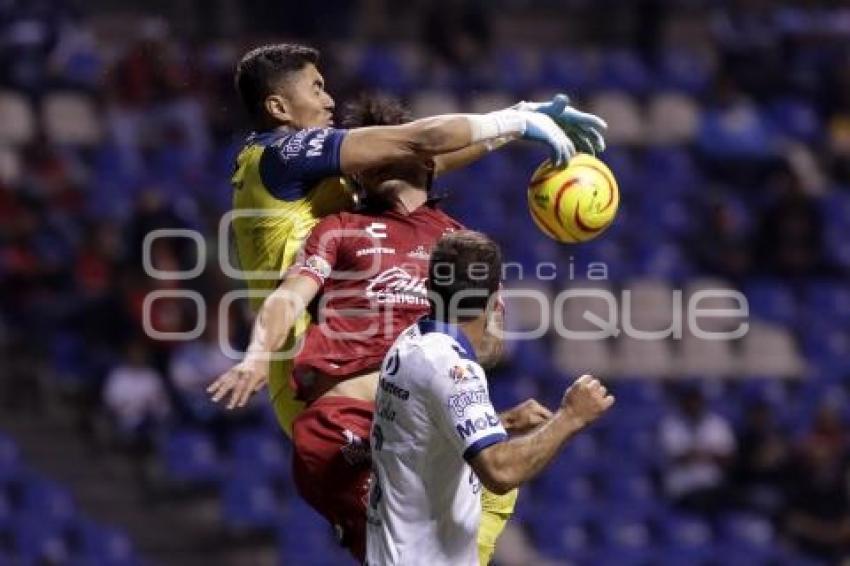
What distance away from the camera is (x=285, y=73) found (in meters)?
7.76

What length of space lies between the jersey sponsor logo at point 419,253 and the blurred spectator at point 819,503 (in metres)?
8.25

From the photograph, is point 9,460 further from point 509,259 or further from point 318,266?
point 318,266

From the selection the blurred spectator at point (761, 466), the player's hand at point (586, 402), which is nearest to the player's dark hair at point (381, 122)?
the player's hand at point (586, 402)

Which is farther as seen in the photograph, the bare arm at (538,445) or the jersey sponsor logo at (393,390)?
the jersey sponsor logo at (393,390)

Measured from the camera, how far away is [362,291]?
7.45 m

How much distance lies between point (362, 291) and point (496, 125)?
836 millimetres

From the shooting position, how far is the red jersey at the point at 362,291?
292 inches

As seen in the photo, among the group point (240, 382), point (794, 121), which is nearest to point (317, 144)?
point (240, 382)

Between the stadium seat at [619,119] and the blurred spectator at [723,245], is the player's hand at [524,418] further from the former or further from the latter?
the stadium seat at [619,119]

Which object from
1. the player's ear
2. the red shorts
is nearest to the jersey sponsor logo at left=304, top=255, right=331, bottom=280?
the red shorts

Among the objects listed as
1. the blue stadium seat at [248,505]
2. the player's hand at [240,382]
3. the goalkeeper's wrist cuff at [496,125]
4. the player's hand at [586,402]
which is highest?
the goalkeeper's wrist cuff at [496,125]

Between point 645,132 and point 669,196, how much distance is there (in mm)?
985

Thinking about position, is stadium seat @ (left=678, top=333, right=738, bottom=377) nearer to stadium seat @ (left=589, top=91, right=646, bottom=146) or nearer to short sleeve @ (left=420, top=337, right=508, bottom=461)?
stadium seat @ (left=589, top=91, right=646, bottom=146)

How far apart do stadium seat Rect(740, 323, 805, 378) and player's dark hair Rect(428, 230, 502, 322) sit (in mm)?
10205
